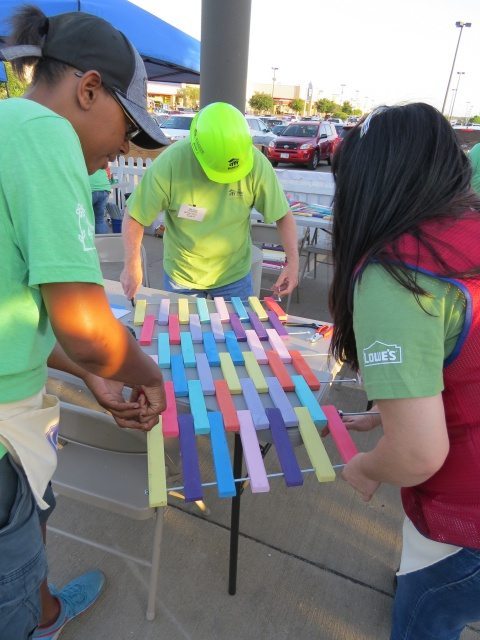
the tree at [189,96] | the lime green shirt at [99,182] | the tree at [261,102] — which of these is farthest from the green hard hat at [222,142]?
the tree at [189,96]

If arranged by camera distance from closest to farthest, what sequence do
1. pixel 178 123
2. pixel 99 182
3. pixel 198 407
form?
pixel 198 407, pixel 99 182, pixel 178 123

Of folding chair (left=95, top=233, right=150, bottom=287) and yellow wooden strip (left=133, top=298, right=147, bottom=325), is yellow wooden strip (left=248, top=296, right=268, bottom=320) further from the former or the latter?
folding chair (left=95, top=233, right=150, bottom=287)

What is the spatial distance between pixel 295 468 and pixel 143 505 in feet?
1.97

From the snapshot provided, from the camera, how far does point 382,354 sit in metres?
0.83

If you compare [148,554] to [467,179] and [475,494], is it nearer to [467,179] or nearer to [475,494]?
[475,494]

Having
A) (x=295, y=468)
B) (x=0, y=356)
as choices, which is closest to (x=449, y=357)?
(x=295, y=468)

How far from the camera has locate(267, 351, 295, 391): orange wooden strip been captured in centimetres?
158

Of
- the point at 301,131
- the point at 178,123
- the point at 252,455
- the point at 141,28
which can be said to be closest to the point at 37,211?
the point at 252,455

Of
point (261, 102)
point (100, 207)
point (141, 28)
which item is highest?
point (141, 28)

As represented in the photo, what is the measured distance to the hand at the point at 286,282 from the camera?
2387 millimetres

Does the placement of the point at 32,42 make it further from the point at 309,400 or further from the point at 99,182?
the point at 99,182

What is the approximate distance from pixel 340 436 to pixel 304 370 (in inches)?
13.9

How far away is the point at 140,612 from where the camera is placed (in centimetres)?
175

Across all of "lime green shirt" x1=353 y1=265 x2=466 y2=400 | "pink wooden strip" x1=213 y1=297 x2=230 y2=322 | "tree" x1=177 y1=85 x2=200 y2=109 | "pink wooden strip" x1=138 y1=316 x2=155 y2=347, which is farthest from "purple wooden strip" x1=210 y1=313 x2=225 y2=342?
"tree" x1=177 y1=85 x2=200 y2=109
